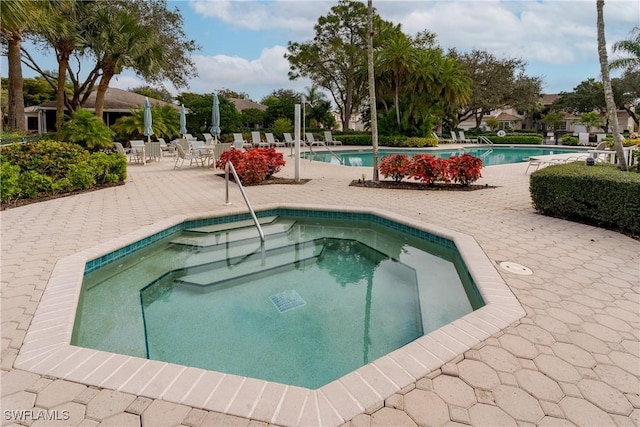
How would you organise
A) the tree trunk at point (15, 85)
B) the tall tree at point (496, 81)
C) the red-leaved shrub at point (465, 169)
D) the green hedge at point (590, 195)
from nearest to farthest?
1. the green hedge at point (590, 195)
2. the red-leaved shrub at point (465, 169)
3. the tree trunk at point (15, 85)
4. the tall tree at point (496, 81)

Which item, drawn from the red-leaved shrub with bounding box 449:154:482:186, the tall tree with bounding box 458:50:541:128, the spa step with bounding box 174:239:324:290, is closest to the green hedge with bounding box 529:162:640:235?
the red-leaved shrub with bounding box 449:154:482:186

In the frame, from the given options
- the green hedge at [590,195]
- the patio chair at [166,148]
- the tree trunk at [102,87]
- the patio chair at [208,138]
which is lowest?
the green hedge at [590,195]


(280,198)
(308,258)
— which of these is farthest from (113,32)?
(308,258)

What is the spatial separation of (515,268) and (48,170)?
8.43 meters

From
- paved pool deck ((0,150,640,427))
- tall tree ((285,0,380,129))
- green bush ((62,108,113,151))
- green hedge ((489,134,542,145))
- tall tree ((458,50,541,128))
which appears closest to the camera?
paved pool deck ((0,150,640,427))

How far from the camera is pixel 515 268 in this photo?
400 cm

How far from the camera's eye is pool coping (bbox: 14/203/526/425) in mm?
2016

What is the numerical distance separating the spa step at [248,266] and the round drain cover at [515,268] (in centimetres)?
235

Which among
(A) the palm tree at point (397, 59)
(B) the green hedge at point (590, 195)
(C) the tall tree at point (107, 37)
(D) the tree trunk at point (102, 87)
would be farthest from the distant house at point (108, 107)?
(B) the green hedge at point (590, 195)

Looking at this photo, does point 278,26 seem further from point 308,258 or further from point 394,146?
point 394,146

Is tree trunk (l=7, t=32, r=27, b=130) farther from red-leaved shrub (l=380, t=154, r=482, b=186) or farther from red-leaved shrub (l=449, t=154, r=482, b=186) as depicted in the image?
red-leaved shrub (l=449, t=154, r=482, b=186)

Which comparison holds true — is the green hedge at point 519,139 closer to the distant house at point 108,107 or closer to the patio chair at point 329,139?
the patio chair at point 329,139

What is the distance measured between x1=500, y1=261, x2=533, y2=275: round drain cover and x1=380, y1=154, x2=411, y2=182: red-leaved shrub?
5344 millimetres

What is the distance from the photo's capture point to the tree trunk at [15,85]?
16.2 metres
